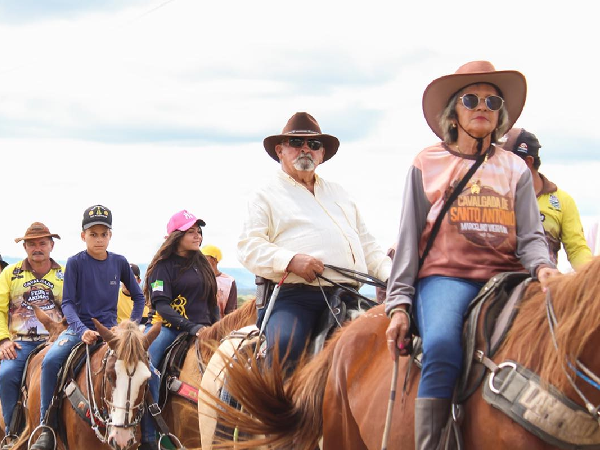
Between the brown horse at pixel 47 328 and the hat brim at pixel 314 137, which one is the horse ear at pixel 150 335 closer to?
the brown horse at pixel 47 328

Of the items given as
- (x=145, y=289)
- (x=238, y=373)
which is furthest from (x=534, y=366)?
(x=145, y=289)

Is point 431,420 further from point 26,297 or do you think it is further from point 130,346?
point 26,297

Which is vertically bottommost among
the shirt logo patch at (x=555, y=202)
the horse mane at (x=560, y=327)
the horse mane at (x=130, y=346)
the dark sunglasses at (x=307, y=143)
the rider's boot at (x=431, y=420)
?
the horse mane at (x=130, y=346)

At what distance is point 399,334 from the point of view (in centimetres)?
464

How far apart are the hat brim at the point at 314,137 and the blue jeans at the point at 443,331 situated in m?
2.54

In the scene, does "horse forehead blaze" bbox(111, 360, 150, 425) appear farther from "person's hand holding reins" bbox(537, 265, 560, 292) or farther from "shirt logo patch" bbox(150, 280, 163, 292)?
"person's hand holding reins" bbox(537, 265, 560, 292)

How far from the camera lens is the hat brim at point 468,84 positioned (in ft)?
15.7

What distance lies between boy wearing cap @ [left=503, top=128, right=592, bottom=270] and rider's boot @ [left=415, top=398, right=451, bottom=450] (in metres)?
2.92

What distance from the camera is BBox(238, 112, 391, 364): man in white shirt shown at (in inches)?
250

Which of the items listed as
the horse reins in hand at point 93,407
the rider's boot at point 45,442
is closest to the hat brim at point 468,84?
the horse reins in hand at point 93,407

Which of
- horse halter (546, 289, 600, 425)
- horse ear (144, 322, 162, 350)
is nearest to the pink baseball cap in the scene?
horse ear (144, 322, 162, 350)

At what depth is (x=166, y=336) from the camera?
396 inches

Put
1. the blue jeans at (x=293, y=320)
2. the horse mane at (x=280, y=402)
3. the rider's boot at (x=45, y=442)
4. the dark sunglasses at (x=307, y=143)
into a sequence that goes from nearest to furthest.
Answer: the horse mane at (x=280, y=402)
the blue jeans at (x=293, y=320)
the dark sunglasses at (x=307, y=143)
the rider's boot at (x=45, y=442)

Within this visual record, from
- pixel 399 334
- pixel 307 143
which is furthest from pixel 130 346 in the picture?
pixel 399 334
